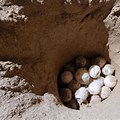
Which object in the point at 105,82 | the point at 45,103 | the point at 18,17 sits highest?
the point at 18,17

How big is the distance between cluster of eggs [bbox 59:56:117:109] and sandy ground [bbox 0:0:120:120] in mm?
41

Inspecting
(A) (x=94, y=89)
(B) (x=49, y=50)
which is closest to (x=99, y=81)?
(A) (x=94, y=89)

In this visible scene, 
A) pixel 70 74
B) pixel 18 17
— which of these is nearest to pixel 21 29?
pixel 18 17

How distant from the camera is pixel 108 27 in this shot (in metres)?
1.59

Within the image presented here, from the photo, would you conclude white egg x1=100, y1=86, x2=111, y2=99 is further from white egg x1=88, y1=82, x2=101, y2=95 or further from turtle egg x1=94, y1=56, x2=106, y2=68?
turtle egg x1=94, y1=56, x2=106, y2=68

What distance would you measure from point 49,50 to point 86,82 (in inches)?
10.7

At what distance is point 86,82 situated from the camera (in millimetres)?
1612

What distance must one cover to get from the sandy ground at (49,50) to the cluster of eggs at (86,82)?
41mm

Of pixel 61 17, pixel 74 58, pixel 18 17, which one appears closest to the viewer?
pixel 18 17

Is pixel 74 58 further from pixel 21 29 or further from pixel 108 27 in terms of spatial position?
pixel 21 29

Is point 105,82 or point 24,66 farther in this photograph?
point 105,82

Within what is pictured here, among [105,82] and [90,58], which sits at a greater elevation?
[90,58]

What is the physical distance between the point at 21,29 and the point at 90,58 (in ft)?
1.74

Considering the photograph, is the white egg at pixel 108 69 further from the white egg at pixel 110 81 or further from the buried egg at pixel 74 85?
the buried egg at pixel 74 85
